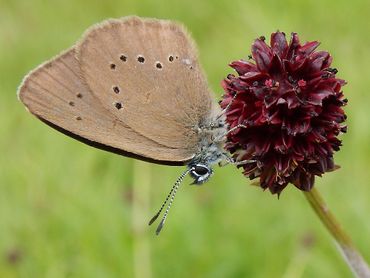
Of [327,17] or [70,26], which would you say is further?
[70,26]

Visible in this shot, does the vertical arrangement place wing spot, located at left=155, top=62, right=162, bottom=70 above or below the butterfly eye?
above

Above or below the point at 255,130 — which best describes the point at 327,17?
above

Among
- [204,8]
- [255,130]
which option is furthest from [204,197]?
[204,8]

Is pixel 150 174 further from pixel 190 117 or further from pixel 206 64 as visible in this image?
pixel 190 117

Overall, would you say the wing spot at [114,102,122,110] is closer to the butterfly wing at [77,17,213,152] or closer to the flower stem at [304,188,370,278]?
the butterfly wing at [77,17,213,152]

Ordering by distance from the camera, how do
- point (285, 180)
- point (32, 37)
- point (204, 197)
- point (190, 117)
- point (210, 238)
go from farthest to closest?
point (32, 37) → point (204, 197) → point (210, 238) → point (190, 117) → point (285, 180)

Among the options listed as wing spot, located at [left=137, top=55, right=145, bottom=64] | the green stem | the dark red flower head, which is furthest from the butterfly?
the green stem

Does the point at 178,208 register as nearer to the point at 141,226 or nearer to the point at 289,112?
the point at 141,226
